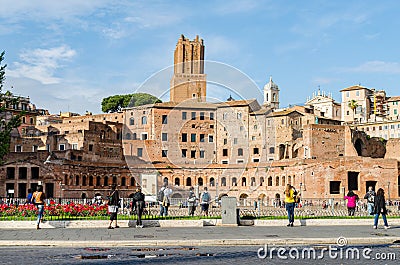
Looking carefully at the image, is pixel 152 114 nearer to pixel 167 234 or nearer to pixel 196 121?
pixel 196 121

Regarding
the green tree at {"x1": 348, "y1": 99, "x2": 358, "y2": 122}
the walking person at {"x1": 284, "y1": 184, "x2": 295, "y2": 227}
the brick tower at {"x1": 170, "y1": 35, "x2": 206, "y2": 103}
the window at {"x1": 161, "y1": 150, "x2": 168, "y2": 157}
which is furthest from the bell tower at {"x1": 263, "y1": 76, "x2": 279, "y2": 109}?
the walking person at {"x1": 284, "y1": 184, "x2": 295, "y2": 227}

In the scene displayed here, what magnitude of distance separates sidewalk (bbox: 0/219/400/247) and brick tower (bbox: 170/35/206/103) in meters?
31.1

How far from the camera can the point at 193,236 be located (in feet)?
54.7

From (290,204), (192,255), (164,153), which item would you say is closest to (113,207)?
(290,204)

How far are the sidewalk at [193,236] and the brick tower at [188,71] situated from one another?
31114 millimetres

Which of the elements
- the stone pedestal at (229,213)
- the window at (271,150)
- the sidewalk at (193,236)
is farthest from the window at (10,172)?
the stone pedestal at (229,213)

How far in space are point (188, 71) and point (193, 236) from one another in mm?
52980

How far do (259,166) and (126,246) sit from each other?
56323 millimetres

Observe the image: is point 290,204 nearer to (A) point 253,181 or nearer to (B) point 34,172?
(B) point 34,172

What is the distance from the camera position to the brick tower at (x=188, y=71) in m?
56.7

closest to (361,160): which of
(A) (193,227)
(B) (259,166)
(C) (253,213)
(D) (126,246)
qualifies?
(B) (259,166)

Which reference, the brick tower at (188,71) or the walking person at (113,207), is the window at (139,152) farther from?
the walking person at (113,207)

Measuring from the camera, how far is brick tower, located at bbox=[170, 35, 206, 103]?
56.7m

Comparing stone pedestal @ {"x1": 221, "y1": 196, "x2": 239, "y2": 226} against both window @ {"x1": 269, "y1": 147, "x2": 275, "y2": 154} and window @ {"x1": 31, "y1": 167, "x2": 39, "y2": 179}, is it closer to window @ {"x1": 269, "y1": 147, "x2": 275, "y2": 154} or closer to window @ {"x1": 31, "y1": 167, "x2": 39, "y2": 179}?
window @ {"x1": 31, "y1": 167, "x2": 39, "y2": 179}
